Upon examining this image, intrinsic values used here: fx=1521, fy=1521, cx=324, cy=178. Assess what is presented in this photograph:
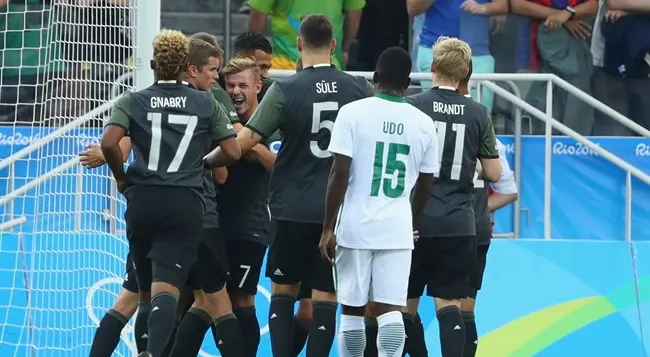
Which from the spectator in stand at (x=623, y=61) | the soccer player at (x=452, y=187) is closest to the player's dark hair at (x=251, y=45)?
the soccer player at (x=452, y=187)

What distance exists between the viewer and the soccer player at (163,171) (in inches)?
350

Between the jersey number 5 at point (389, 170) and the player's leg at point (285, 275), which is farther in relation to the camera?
the player's leg at point (285, 275)

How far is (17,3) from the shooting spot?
40.5 ft

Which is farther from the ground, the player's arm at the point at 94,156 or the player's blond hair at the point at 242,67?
the player's blond hair at the point at 242,67

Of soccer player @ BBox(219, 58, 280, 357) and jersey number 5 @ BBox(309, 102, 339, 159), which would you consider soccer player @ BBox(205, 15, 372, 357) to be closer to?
jersey number 5 @ BBox(309, 102, 339, 159)

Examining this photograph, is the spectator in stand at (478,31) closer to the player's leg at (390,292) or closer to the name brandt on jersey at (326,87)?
the name brandt on jersey at (326,87)

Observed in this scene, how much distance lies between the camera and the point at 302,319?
33.6 ft

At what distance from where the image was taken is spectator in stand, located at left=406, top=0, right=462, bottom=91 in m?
13.1

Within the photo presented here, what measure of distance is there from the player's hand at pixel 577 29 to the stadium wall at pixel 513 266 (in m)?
1.36

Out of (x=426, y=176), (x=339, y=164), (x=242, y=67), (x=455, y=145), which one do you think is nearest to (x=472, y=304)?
(x=455, y=145)

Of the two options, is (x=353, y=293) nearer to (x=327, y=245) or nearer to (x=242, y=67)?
(x=327, y=245)

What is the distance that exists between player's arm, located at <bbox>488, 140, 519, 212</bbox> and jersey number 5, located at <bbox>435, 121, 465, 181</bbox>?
5.76 feet

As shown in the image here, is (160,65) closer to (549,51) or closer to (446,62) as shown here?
(446,62)

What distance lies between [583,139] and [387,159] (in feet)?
12.1
